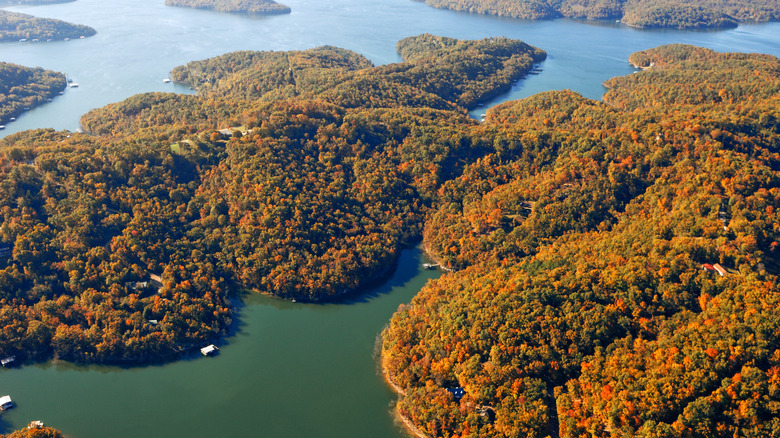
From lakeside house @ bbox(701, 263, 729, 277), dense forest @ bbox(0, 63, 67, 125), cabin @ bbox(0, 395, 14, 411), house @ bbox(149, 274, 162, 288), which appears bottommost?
cabin @ bbox(0, 395, 14, 411)

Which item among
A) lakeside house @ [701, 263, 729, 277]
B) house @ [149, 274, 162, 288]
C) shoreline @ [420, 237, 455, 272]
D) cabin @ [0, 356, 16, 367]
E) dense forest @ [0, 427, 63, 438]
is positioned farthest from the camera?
shoreline @ [420, 237, 455, 272]

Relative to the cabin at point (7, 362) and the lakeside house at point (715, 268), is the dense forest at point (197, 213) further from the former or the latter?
the lakeside house at point (715, 268)

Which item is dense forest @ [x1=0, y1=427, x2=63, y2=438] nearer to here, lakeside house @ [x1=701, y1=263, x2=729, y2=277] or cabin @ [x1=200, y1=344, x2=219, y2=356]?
cabin @ [x1=200, y1=344, x2=219, y2=356]

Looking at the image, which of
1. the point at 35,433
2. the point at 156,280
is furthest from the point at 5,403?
the point at 156,280

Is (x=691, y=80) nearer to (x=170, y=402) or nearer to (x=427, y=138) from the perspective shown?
(x=427, y=138)

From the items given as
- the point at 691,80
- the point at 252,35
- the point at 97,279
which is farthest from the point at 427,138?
the point at 252,35

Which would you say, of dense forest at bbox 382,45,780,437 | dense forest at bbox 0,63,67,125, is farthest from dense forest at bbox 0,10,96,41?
dense forest at bbox 382,45,780,437
